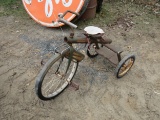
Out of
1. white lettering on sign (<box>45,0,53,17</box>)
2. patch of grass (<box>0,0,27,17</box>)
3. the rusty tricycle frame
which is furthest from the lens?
patch of grass (<box>0,0,27,17</box>)

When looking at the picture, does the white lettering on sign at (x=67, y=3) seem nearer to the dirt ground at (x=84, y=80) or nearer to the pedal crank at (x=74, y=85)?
the dirt ground at (x=84, y=80)

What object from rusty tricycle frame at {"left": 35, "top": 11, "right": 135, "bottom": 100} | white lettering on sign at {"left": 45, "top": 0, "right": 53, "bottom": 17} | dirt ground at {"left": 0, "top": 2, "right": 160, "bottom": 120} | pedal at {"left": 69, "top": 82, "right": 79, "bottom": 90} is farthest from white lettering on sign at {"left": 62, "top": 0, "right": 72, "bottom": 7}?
pedal at {"left": 69, "top": 82, "right": 79, "bottom": 90}

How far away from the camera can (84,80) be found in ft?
13.3

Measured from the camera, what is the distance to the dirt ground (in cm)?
351

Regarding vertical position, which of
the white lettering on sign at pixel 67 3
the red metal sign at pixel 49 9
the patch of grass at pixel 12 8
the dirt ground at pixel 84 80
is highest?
the white lettering on sign at pixel 67 3

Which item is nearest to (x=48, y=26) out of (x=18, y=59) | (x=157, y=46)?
(x=18, y=59)

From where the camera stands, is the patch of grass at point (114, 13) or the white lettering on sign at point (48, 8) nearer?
the white lettering on sign at point (48, 8)

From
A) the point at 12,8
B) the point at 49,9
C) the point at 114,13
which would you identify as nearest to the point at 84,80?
the point at 49,9

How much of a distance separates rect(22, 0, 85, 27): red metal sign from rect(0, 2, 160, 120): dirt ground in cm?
24

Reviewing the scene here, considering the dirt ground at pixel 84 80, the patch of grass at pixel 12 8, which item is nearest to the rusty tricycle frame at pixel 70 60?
the dirt ground at pixel 84 80

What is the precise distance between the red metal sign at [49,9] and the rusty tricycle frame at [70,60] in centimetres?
100

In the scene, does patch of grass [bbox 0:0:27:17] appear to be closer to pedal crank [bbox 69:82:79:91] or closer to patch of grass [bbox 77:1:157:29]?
patch of grass [bbox 77:1:157:29]

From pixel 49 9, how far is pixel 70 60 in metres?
2.09

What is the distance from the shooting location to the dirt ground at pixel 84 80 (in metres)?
3.51
